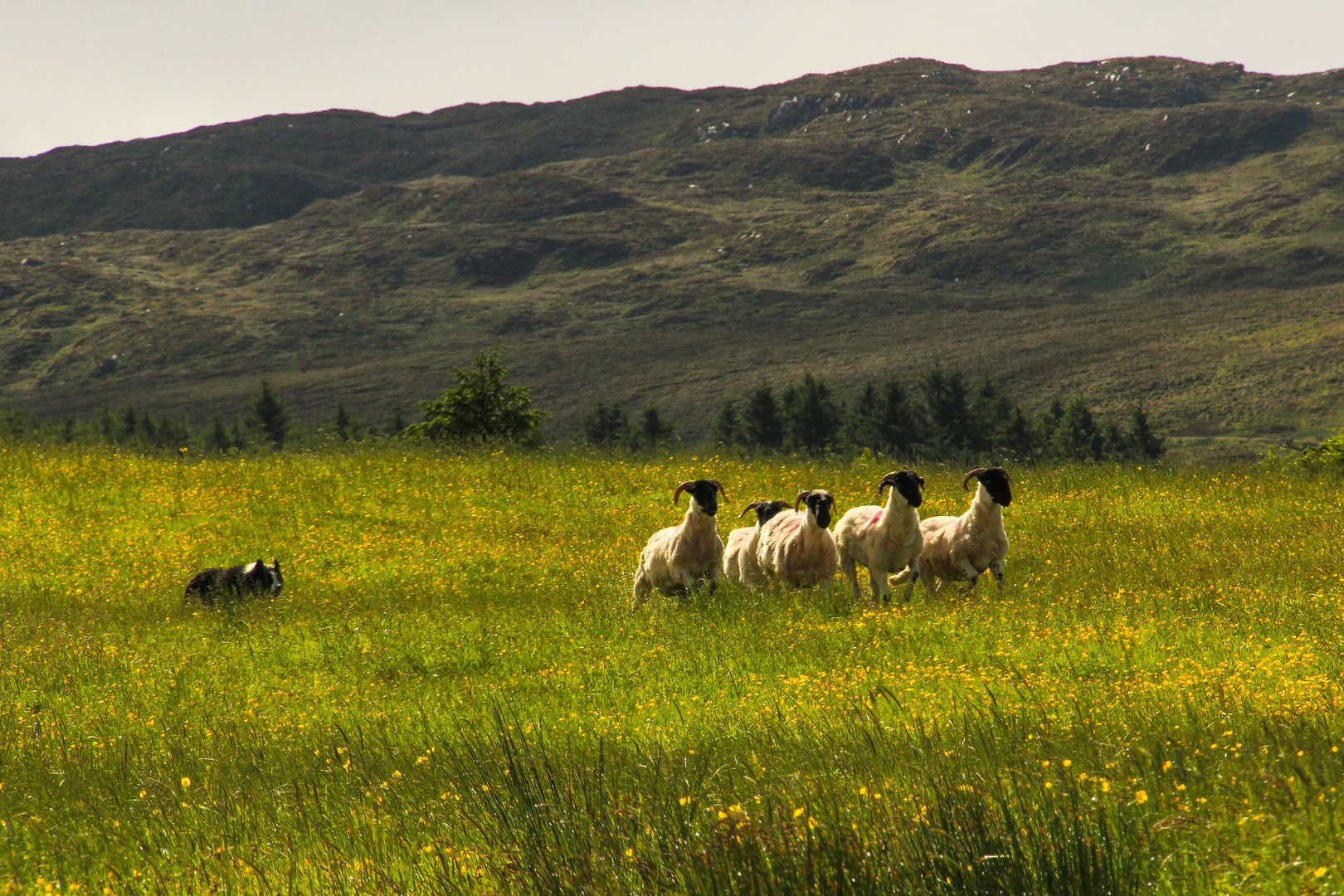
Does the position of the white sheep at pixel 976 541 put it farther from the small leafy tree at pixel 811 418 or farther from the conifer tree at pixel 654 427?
the small leafy tree at pixel 811 418

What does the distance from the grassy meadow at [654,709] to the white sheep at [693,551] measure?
67 cm

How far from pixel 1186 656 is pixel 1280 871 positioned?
5.42m

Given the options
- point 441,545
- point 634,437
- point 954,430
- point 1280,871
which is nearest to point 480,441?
point 441,545

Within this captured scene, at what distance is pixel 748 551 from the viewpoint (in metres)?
15.3

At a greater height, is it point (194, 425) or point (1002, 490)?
point (1002, 490)

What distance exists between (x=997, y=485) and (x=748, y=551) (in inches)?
144

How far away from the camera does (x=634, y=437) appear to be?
87.6 metres

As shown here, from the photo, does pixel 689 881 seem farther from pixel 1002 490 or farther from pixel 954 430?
pixel 954 430

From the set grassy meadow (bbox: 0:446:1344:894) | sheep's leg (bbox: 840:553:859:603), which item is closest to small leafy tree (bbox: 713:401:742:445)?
grassy meadow (bbox: 0:446:1344:894)

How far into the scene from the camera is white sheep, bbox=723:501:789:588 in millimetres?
15047

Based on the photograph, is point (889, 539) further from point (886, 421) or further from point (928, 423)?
point (928, 423)

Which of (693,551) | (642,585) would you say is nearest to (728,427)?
(642,585)

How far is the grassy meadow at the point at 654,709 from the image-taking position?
14.9 ft

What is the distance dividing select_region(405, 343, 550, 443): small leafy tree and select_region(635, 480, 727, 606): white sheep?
1529 cm
